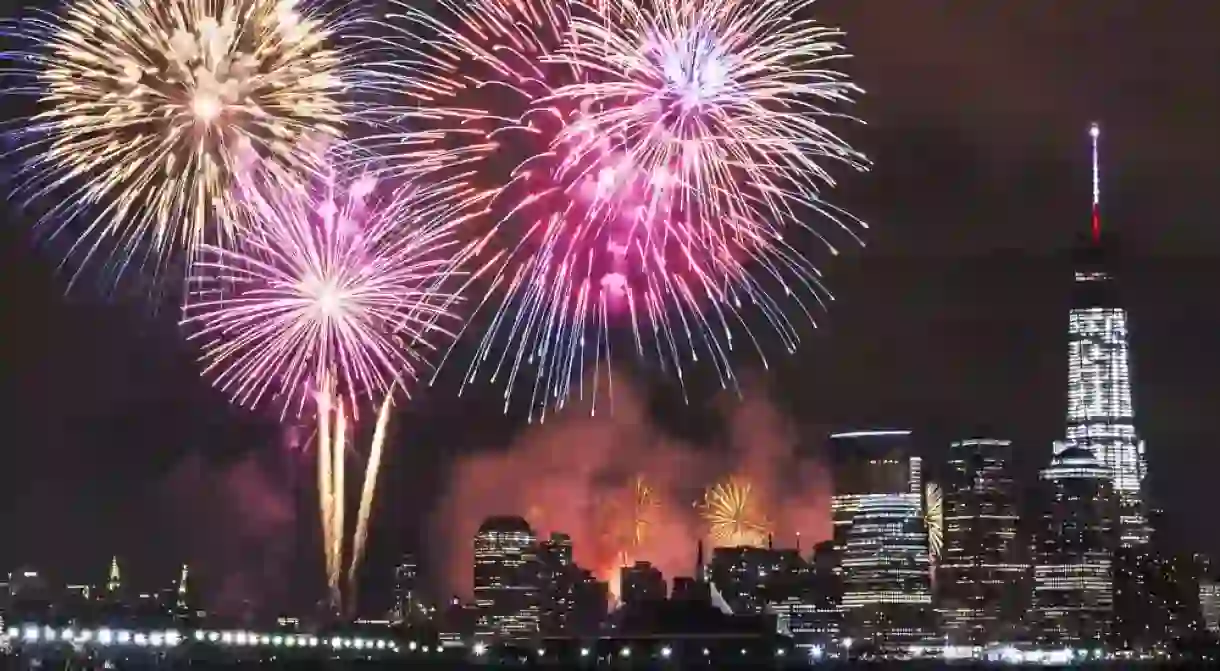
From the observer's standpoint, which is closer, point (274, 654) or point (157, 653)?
point (157, 653)

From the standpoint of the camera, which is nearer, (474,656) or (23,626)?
(23,626)

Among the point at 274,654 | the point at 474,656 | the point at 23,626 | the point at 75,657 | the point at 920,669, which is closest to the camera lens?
the point at 75,657

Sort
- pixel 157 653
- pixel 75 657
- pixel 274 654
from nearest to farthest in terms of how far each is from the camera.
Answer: pixel 75 657 → pixel 157 653 → pixel 274 654

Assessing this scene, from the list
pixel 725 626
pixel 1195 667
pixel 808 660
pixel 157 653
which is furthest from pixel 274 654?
pixel 1195 667

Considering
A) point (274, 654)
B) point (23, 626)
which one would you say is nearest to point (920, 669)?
point (274, 654)

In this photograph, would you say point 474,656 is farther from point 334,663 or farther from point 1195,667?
point 1195,667

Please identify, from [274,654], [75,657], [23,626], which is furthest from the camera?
[274,654]

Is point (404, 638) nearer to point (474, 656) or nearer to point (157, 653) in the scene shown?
point (474, 656)
